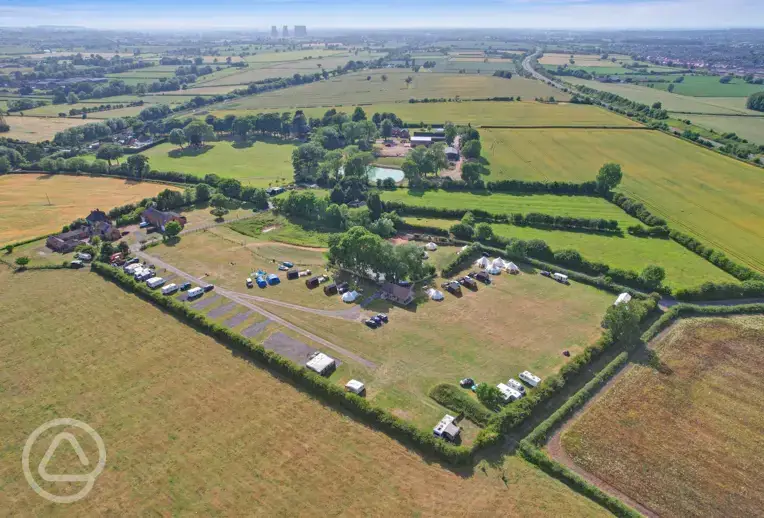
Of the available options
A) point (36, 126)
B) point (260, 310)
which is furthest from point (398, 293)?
point (36, 126)

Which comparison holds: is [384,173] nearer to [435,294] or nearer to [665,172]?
[435,294]

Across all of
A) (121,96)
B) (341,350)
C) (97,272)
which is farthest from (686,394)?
(121,96)

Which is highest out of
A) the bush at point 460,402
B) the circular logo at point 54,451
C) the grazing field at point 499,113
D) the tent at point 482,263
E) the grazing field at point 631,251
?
the grazing field at point 499,113

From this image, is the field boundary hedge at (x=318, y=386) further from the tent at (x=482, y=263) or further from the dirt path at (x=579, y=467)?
the tent at (x=482, y=263)

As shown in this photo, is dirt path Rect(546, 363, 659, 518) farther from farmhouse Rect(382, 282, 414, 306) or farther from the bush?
farmhouse Rect(382, 282, 414, 306)

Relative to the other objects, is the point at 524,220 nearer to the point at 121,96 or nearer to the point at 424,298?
the point at 424,298

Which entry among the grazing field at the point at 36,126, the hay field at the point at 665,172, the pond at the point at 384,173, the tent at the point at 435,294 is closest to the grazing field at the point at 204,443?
the tent at the point at 435,294
